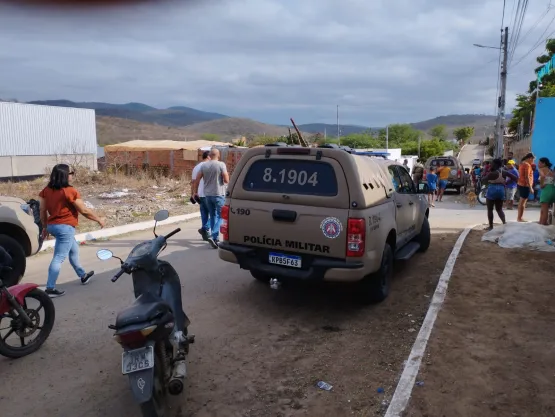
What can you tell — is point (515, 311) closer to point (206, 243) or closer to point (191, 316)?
point (191, 316)

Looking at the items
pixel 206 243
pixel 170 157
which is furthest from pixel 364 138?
pixel 206 243

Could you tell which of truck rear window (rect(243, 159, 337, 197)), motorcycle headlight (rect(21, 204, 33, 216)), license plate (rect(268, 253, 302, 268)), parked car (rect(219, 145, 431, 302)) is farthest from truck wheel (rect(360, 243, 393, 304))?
motorcycle headlight (rect(21, 204, 33, 216))

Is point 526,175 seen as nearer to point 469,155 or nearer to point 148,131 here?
point 469,155

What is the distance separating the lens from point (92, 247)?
8844 mm

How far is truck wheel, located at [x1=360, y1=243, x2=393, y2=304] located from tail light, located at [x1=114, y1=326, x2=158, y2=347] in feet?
9.80

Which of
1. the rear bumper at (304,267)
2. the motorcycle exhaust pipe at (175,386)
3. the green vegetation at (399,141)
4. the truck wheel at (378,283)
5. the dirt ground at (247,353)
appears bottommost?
the dirt ground at (247,353)

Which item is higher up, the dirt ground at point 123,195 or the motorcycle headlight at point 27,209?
the motorcycle headlight at point 27,209

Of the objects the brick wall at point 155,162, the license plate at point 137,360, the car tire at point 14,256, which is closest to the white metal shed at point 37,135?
the brick wall at point 155,162

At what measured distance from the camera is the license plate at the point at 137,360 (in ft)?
9.64

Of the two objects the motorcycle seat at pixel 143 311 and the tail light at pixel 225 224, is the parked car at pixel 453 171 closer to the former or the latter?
the tail light at pixel 225 224

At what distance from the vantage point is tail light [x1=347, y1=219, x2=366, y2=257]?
4.75 metres

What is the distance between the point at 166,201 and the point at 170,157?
10260mm

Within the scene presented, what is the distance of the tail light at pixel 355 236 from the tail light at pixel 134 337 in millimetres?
2402

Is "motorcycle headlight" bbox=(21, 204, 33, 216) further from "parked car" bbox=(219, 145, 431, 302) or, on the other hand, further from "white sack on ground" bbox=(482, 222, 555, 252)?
"white sack on ground" bbox=(482, 222, 555, 252)
